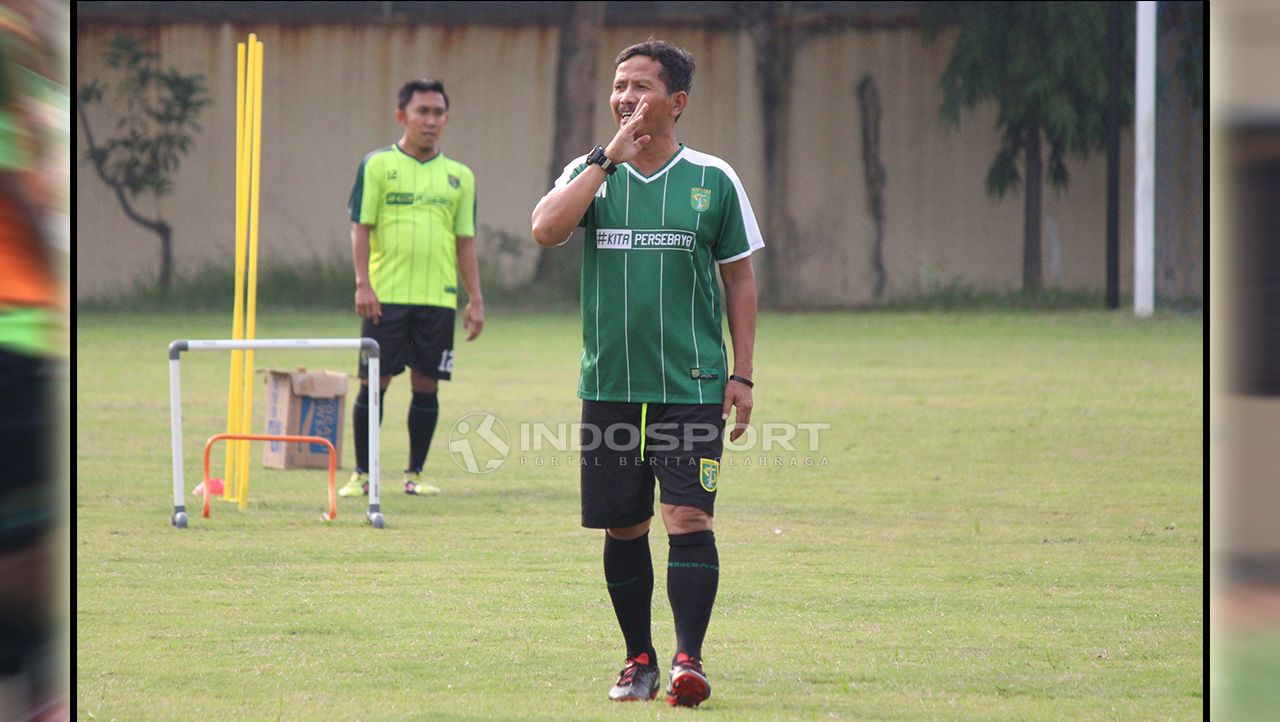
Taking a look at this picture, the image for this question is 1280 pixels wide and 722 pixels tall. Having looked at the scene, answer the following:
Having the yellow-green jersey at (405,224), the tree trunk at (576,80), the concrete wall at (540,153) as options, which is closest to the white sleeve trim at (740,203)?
the yellow-green jersey at (405,224)

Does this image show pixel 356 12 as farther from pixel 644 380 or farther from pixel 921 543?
pixel 644 380

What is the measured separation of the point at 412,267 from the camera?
29.2ft

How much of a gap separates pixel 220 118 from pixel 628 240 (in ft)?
74.4

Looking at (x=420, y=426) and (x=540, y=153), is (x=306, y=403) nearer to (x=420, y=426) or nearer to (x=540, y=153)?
(x=420, y=426)

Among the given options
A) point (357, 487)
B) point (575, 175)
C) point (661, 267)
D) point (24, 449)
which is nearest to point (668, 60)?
point (575, 175)

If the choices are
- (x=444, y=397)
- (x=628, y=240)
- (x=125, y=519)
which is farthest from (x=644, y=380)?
(x=444, y=397)

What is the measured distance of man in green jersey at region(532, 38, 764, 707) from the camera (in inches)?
176

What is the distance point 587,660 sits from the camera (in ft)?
16.2

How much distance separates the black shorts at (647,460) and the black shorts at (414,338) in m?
4.41

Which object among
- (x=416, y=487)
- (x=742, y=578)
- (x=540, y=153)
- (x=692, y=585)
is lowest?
(x=742, y=578)

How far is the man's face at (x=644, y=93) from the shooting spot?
4.50 m

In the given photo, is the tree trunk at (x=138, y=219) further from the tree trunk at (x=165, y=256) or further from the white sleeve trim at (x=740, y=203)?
the white sleeve trim at (x=740, y=203)

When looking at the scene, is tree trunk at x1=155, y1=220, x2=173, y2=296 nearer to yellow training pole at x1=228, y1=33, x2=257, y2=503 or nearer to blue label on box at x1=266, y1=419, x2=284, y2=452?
blue label on box at x1=266, y1=419, x2=284, y2=452

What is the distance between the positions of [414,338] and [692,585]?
4.83m
